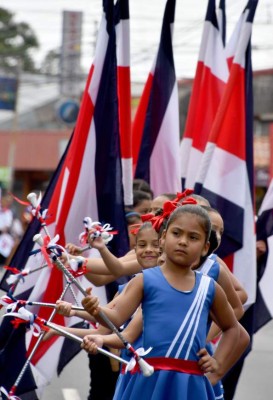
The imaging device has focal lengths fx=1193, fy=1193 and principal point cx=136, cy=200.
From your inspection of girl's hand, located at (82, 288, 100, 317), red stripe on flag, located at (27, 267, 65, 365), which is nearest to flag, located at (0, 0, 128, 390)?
red stripe on flag, located at (27, 267, 65, 365)

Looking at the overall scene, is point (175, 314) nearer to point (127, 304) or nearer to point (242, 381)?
point (127, 304)

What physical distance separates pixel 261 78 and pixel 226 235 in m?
35.2

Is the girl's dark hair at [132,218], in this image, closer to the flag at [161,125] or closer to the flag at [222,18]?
the flag at [161,125]

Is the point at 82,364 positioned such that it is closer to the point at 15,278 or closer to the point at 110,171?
the point at 110,171

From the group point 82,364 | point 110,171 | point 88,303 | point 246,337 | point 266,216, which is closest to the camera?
point 88,303

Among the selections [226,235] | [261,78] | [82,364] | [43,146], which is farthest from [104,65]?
[43,146]

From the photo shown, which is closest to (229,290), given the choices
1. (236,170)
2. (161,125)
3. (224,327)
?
(224,327)

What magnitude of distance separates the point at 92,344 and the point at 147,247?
5.56ft

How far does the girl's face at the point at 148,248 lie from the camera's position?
6.40 meters

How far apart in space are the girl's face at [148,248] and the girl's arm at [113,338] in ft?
3.32

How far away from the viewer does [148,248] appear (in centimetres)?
641

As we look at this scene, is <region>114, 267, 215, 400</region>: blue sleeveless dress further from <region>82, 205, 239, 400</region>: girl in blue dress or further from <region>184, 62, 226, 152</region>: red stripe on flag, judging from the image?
<region>184, 62, 226, 152</region>: red stripe on flag

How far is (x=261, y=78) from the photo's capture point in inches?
1695

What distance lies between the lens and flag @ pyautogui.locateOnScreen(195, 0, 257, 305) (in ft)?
27.2
